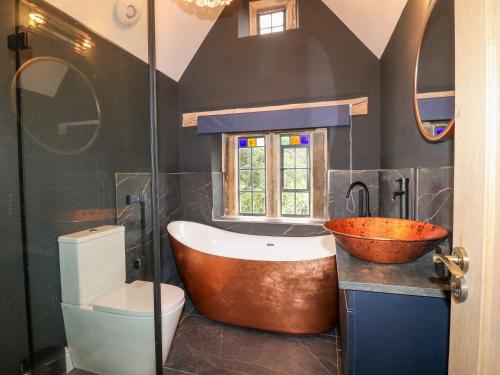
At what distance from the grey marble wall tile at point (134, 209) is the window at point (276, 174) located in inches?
47.8

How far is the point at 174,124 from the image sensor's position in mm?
3139

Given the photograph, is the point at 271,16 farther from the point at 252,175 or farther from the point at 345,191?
the point at 345,191

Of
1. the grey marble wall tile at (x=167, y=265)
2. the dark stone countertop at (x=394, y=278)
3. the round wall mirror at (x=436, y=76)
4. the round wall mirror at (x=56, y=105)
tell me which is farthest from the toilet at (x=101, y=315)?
the round wall mirror at (x=436, y=76)

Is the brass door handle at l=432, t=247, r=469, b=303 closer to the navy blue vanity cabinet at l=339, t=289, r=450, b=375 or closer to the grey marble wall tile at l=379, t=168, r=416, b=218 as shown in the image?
the navy blue vanity cabinet at l=339, t=289, r=450, b=375

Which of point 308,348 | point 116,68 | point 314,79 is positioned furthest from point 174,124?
point 308,348

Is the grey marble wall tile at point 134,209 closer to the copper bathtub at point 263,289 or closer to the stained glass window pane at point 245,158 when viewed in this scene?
the copper bathtub at point 263,289

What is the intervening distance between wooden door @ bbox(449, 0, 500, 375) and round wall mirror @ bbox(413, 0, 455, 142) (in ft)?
2.18

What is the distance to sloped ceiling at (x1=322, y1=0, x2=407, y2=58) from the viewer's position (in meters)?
2.04

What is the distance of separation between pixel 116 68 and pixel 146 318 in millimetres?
1885

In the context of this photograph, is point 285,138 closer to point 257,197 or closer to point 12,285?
point 257,197

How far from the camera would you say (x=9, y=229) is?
136 cm

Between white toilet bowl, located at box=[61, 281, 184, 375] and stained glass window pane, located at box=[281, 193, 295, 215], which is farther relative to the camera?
stained glass window pane, located at box=[281, 193, 295, 215]

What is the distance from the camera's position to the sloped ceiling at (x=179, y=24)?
71.0 inches

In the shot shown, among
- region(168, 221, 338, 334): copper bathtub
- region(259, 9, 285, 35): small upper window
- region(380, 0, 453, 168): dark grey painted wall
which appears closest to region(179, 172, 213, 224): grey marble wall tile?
region(168, 221, 338, 334): copper bathtub
